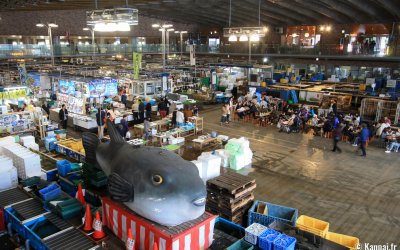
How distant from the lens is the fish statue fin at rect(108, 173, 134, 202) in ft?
16.9

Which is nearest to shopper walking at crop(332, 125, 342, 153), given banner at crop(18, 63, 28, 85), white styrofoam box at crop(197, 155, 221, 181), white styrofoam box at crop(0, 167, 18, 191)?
white styrofoam box at crop(197, 155, 221, 181)

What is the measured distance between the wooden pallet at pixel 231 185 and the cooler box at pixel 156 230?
222 cm

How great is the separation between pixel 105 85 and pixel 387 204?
15461 mm

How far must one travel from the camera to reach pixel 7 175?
787cm

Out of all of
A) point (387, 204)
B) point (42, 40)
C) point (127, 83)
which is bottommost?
point (387, 204)

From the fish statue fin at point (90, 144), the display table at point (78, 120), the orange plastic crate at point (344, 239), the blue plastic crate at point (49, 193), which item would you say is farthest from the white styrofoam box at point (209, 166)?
the display table at point (78, 120)

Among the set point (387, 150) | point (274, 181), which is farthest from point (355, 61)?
point (274, 181)

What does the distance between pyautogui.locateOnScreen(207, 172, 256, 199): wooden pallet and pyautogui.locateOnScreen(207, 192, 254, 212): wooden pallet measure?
4.8 inches

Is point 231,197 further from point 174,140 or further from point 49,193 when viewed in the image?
point 174,140

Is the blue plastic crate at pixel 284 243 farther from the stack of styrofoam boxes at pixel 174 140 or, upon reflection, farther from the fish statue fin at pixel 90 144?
the stack of styrofoam boxes at pixel 174 140

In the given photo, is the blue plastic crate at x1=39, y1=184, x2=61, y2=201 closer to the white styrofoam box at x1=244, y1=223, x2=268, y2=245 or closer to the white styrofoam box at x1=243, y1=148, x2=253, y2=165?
the white styrofoam box at x1=244, y1=223, x2=268, y2=245

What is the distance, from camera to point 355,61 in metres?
26.4

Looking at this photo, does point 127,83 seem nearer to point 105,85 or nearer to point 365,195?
point 105,85

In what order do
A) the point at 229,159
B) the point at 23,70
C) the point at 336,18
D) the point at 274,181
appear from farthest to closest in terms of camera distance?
the point at 336,18 → the point at 23,70 → the point at 229,159 → the point at 274,181
